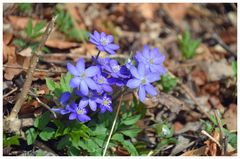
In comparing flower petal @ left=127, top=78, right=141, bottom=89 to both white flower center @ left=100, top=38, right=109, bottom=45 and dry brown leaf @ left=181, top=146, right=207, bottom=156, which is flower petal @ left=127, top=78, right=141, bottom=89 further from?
dry brown leaf @ left=181, top=146, right=207, bottom=156

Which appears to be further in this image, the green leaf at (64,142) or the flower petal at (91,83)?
the green leaf at (64,142)

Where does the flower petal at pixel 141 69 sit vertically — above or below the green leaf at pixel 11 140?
above

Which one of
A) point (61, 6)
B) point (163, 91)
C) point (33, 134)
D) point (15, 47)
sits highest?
point (61, 6)

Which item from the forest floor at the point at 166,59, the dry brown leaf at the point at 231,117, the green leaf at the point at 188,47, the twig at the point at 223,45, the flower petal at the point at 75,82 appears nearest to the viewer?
the flower petal at the point at 75,82

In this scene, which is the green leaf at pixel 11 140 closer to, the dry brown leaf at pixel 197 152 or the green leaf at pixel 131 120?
the green leaf at pixel 131 120

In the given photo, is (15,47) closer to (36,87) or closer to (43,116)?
(36,87)

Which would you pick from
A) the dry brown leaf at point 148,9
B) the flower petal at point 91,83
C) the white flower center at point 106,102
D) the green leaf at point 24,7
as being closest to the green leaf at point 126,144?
the white flower center at point 106,102

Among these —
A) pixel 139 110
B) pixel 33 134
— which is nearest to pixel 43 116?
pixel 33 134

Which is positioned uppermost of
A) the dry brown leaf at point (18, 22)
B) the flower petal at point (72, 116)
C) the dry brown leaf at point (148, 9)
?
the dry brown leaf at point (148, 9)
